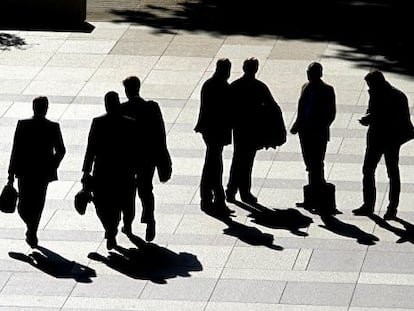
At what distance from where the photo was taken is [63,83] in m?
19.6

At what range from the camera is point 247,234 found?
14125 mm

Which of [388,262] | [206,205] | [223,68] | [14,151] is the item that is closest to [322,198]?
[206,205]

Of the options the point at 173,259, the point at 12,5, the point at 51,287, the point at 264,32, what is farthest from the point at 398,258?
the point at 12,5

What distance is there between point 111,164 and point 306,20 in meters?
10.3

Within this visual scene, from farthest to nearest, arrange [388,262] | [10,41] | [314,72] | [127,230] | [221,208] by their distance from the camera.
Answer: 1. [10,41]
2. [221,208]
3. [314,72]
4. [127,230]
5. [388,262]

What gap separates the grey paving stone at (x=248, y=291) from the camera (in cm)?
1248

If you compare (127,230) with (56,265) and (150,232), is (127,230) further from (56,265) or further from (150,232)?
(56,265)

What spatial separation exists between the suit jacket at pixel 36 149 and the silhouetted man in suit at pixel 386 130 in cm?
320

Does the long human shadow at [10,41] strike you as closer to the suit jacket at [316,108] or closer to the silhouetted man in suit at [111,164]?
the suit jacket at [316,108]

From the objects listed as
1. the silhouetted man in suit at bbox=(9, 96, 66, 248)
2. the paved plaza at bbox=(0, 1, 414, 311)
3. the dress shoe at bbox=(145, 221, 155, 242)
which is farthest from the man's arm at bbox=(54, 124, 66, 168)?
the dress shoe at bbox=(145, 221, 155, 242)

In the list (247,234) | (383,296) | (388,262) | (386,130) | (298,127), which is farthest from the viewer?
(298,127)

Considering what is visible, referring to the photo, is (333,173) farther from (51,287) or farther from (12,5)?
(12,5)

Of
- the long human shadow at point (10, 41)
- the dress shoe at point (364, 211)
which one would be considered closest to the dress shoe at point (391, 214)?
the dress shoe at point (364, 211)

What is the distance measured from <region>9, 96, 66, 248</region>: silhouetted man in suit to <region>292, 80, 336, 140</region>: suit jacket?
2632mm
